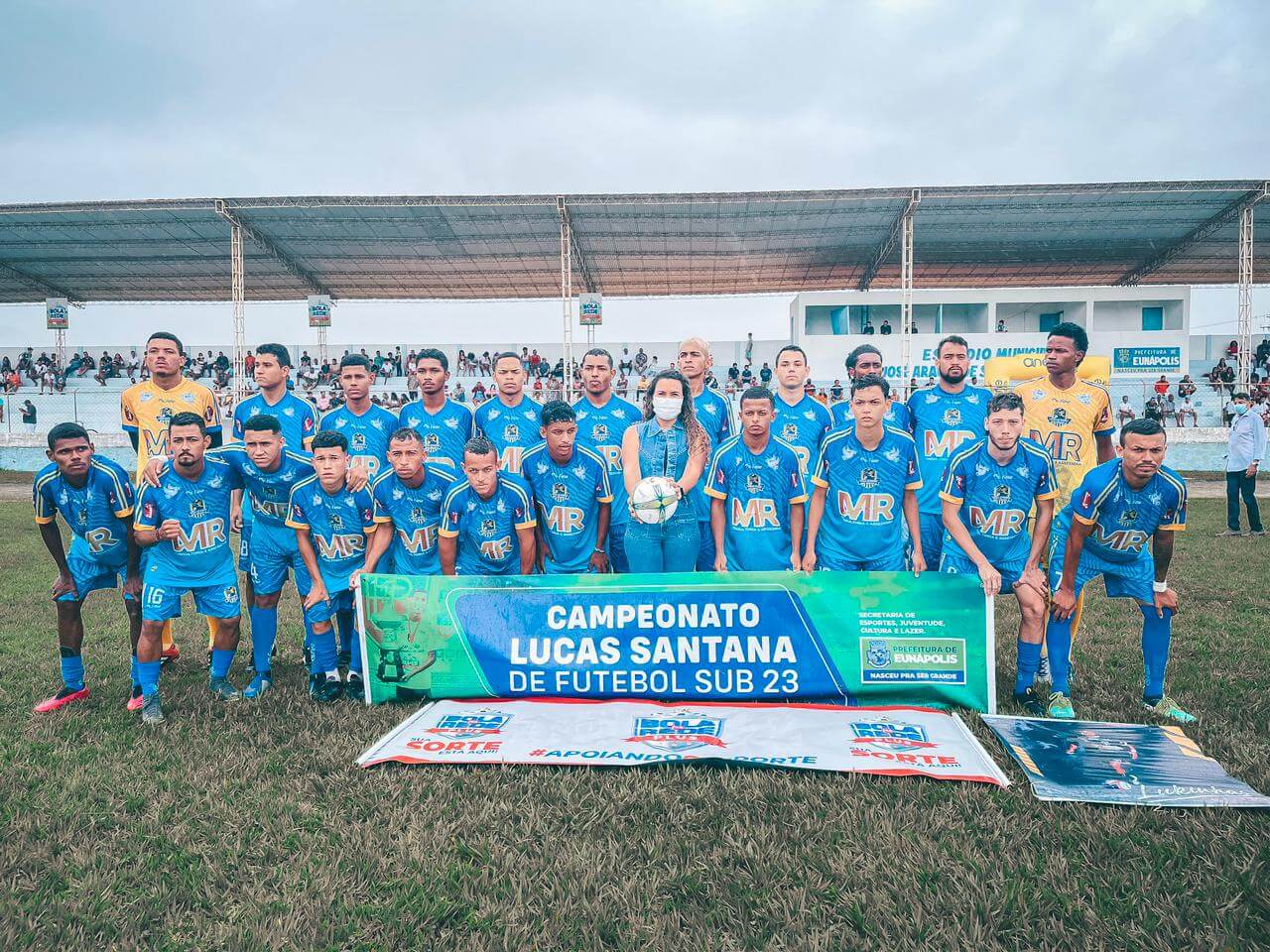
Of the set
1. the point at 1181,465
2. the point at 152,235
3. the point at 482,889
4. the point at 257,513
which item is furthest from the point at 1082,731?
the point at 152,235

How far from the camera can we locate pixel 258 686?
203 inches

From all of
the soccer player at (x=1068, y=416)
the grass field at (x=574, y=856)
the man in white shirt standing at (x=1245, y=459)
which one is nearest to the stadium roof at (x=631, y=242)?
the man in white shirt standing at (x=1245, y=459)

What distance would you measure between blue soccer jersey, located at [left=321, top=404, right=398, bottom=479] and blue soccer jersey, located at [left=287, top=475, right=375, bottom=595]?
103 centimetres

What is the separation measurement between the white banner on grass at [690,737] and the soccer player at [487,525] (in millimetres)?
1007

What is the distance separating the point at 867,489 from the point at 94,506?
529 centimetres

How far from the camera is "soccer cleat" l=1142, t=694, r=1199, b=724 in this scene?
14.1 ft

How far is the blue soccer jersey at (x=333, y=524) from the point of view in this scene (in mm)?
5242

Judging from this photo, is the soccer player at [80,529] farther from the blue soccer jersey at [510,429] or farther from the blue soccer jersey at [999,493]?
the blue soccer jersey at [999,493]

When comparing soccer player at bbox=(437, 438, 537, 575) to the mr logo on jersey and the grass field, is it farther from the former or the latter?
the mr logo on jersey

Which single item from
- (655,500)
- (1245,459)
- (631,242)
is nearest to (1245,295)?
(1245,459)

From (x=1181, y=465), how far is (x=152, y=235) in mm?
35722

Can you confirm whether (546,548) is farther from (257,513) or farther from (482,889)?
(482,889)

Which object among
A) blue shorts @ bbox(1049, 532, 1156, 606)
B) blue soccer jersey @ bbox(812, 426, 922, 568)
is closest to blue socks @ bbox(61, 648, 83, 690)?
blue soccer jersey @ bbox(812, 426, 922, 568)

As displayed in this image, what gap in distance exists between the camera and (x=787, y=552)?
541 cm
